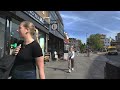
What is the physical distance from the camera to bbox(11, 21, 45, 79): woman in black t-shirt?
9.95 feet

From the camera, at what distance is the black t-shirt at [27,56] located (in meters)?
3.03

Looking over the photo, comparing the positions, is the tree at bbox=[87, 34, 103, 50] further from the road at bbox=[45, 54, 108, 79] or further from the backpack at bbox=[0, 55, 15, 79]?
the backpack at bbox=[0, 55, 15, 79]

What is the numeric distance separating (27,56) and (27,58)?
0.07 feet

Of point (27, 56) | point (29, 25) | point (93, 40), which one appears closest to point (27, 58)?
point (27, 56)

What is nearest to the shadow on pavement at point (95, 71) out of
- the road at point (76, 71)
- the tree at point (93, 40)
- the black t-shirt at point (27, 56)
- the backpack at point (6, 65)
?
the road at point (76, 71)

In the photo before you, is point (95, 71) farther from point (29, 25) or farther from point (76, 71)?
point (29, 25)

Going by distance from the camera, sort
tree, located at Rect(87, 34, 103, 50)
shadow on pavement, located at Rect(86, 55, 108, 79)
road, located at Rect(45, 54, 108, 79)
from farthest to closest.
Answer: road, located at Rect(45, 54, 108, 79)
shadow on pavement, located at Rect(86, 55, 108, 79)
tree, located at Rect(87, 34, 103, 50)

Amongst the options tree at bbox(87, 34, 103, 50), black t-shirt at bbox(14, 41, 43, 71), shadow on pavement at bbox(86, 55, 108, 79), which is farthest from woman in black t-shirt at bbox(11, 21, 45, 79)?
shadow on pavement at bbox(86, 55, 108, 79)

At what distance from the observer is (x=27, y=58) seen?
9.95 feet

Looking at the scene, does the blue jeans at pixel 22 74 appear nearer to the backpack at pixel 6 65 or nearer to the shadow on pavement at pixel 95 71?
the backpack at pixel 6 65

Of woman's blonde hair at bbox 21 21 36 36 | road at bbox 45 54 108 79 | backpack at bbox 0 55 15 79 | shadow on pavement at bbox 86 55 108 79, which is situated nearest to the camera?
woman's blonde hair at bbox 21 21 36 36

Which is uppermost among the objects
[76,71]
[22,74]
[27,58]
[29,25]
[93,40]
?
[93,40]
